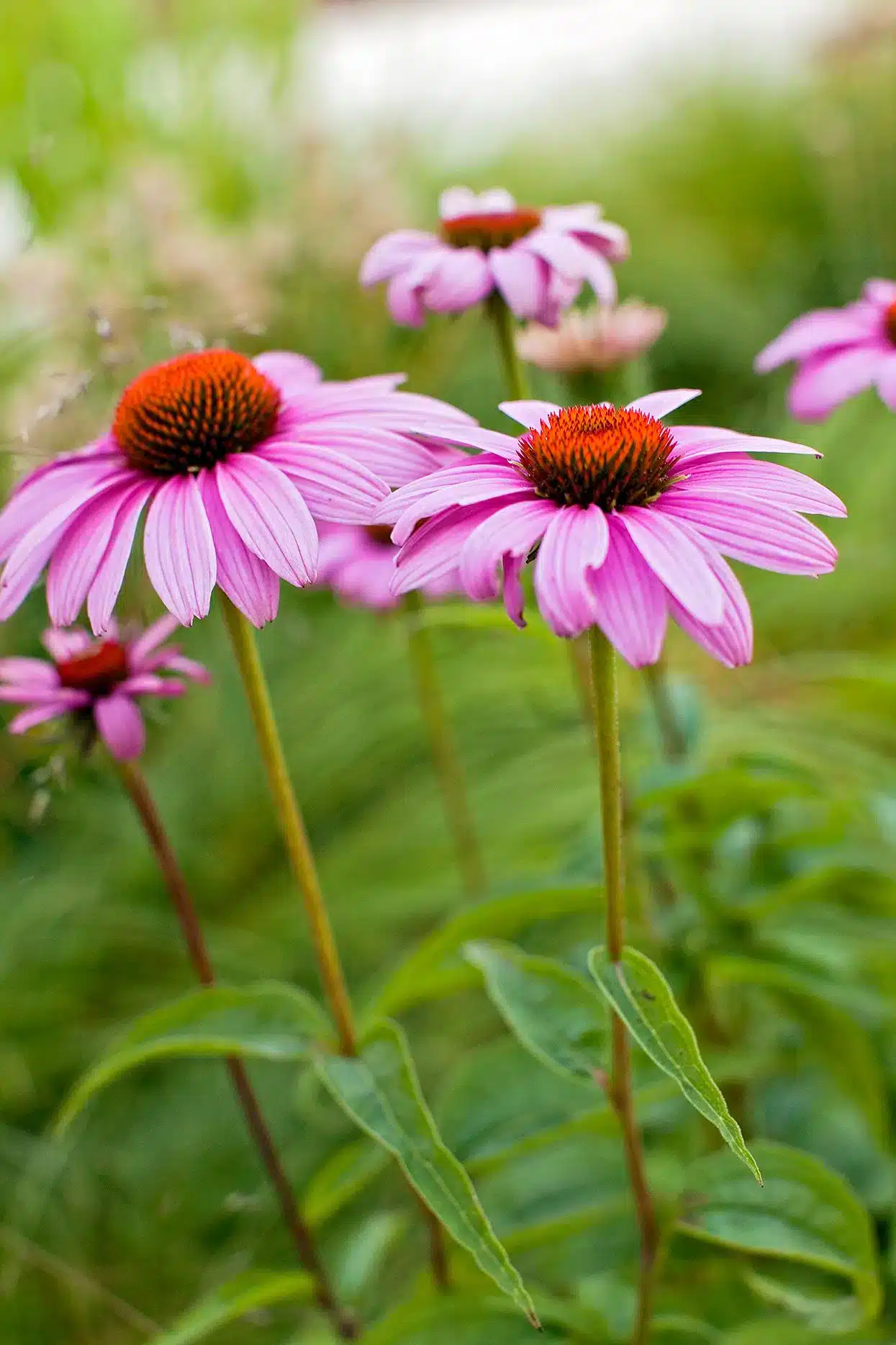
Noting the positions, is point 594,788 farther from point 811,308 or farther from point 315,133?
point 811,308

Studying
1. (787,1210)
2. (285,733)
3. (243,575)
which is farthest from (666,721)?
(285,733)

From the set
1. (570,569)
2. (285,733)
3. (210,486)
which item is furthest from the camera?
(285,733)

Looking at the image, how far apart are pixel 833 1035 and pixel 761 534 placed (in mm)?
455

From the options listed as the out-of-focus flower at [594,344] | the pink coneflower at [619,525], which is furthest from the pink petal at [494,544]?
the out-of-focus flower at [594,344]

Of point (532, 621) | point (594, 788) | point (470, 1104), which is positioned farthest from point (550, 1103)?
point (594, 788)

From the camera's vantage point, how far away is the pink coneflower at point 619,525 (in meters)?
0.38

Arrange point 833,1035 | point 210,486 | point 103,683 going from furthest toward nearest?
point 833,1035, point 103,683, point 210,486

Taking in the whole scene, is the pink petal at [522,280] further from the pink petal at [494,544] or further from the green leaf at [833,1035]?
the green leaf at [833,1035]

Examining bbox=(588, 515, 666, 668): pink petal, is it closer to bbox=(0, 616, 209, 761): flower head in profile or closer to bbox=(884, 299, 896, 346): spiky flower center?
bbox=(0, 616, 209, 761): flower head in profile

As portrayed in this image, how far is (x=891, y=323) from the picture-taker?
2.21ft

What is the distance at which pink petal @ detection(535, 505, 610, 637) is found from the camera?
36 cm

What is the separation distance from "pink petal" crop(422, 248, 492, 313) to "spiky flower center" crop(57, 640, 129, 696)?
0.75ft

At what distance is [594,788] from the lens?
1.30 meters

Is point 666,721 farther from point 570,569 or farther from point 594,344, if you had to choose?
point 570,569
